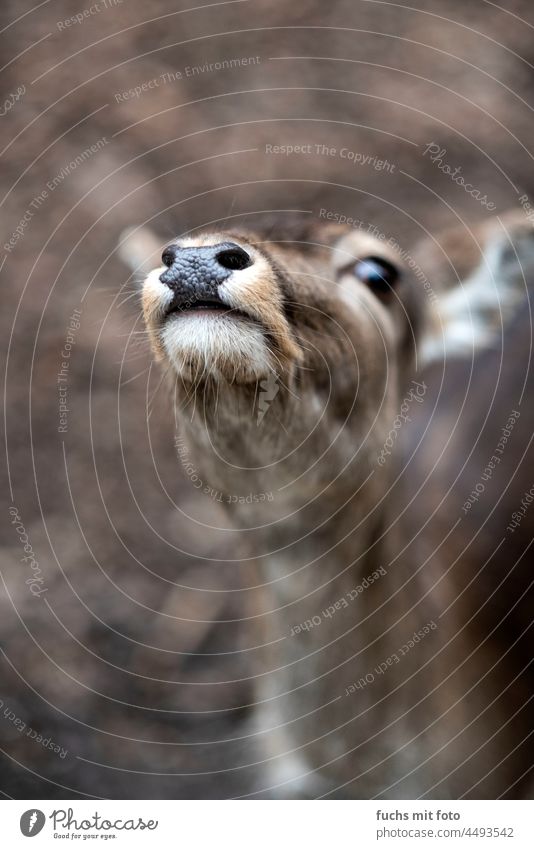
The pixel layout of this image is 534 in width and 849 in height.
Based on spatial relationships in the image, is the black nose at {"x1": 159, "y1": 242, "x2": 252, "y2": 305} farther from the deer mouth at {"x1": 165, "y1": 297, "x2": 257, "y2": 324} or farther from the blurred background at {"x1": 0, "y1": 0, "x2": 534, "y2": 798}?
the blurred background at {"x1": 0, "y1": 0, "x2": 534, "y2": 798}

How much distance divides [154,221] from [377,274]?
1.42m

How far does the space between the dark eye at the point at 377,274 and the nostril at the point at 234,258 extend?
301mm

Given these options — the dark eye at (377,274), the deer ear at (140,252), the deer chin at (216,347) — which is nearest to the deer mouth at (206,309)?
the deer chin at (216,347)

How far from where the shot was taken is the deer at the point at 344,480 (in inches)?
45.6

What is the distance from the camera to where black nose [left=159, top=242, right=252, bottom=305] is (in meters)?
1.03

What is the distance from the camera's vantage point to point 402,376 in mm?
1466

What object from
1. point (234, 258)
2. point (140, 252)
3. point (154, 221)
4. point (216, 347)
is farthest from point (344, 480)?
point (154, 221)

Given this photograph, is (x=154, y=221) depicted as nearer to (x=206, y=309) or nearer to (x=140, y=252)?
(x=140, y=252)

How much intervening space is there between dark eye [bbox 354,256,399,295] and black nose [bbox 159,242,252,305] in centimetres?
33

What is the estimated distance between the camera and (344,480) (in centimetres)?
133

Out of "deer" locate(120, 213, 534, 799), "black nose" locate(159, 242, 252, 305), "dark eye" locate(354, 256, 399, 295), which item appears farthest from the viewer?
"dark eye" locate(354, 256, 399, 295)

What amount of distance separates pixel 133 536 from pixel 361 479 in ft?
4.38

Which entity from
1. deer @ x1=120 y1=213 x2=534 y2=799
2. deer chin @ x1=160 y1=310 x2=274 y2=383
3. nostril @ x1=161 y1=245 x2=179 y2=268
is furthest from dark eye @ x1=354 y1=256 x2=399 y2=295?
nostril @ x1=161 y1=245 x2=179 y2=268

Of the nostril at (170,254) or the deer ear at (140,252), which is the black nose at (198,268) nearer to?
the nostril at (170,254)
